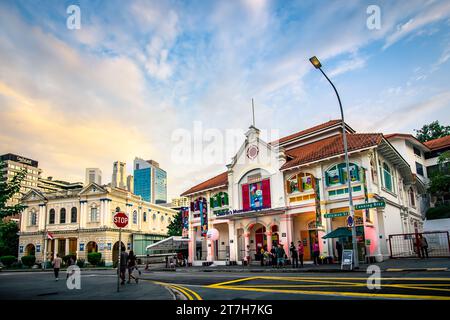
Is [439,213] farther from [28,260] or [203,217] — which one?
[28,260]

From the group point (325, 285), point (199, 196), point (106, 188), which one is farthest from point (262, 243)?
point (106, 188)

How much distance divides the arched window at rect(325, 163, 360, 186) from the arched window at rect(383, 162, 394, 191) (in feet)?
14.5

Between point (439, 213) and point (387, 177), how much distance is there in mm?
16494

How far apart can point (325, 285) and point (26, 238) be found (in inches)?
2099

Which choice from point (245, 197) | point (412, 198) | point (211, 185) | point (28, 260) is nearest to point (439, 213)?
point (412, 198)

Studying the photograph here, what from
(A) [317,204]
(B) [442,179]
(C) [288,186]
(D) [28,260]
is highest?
(B) [442,179]

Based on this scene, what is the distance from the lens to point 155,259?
54.8 m

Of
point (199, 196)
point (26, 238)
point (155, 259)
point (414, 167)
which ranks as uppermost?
point (414, 167)

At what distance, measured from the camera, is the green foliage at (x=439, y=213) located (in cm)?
3959

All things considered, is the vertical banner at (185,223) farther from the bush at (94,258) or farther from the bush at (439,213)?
the bush at (439,213)

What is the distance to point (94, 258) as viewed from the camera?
4594 centimetres

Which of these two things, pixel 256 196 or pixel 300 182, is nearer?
pixel 300 182
